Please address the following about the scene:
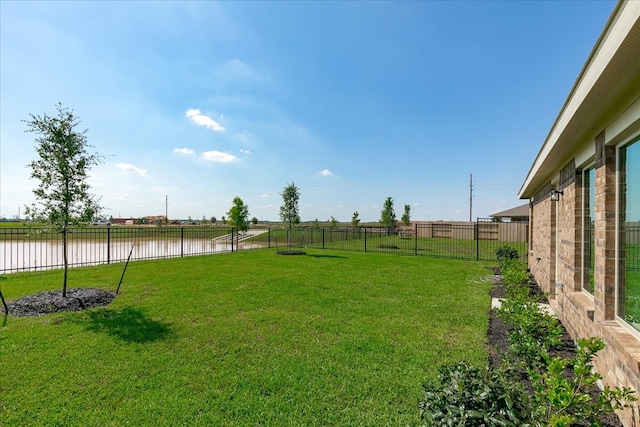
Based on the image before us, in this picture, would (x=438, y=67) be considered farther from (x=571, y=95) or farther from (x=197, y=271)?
(x=197, y=271)

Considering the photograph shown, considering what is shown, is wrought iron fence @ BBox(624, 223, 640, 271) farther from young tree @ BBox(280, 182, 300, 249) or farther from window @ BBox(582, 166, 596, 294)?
young tree @ BBox(280, 182, 300, 249)

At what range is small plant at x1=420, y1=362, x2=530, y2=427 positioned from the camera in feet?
5.02

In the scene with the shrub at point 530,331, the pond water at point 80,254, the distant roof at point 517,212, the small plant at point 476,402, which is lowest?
the pond water at point 80,254

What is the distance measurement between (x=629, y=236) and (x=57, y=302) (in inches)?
323

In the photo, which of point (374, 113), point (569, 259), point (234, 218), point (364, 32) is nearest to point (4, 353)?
point (569, 259)

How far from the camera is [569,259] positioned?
13.1ft

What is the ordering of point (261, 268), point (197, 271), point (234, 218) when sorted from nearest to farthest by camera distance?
point (197, 271), point (261, 268), point (234, 218)

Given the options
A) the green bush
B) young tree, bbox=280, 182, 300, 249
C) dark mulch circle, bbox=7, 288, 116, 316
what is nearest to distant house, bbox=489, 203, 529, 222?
young tree, bbox=280, 182, 300, 249

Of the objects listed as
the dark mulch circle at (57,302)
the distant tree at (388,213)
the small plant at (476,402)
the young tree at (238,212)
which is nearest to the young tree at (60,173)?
the dark mulch circle at (57,302)

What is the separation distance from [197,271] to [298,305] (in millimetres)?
4823

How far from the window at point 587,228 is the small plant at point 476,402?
8.34 ft

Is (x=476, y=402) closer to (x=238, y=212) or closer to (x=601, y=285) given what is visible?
(x=601, y=285)

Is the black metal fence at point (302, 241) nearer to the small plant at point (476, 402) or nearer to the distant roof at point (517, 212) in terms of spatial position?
the distant roof at point (517, 212)

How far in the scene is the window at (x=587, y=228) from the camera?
11.0ft
